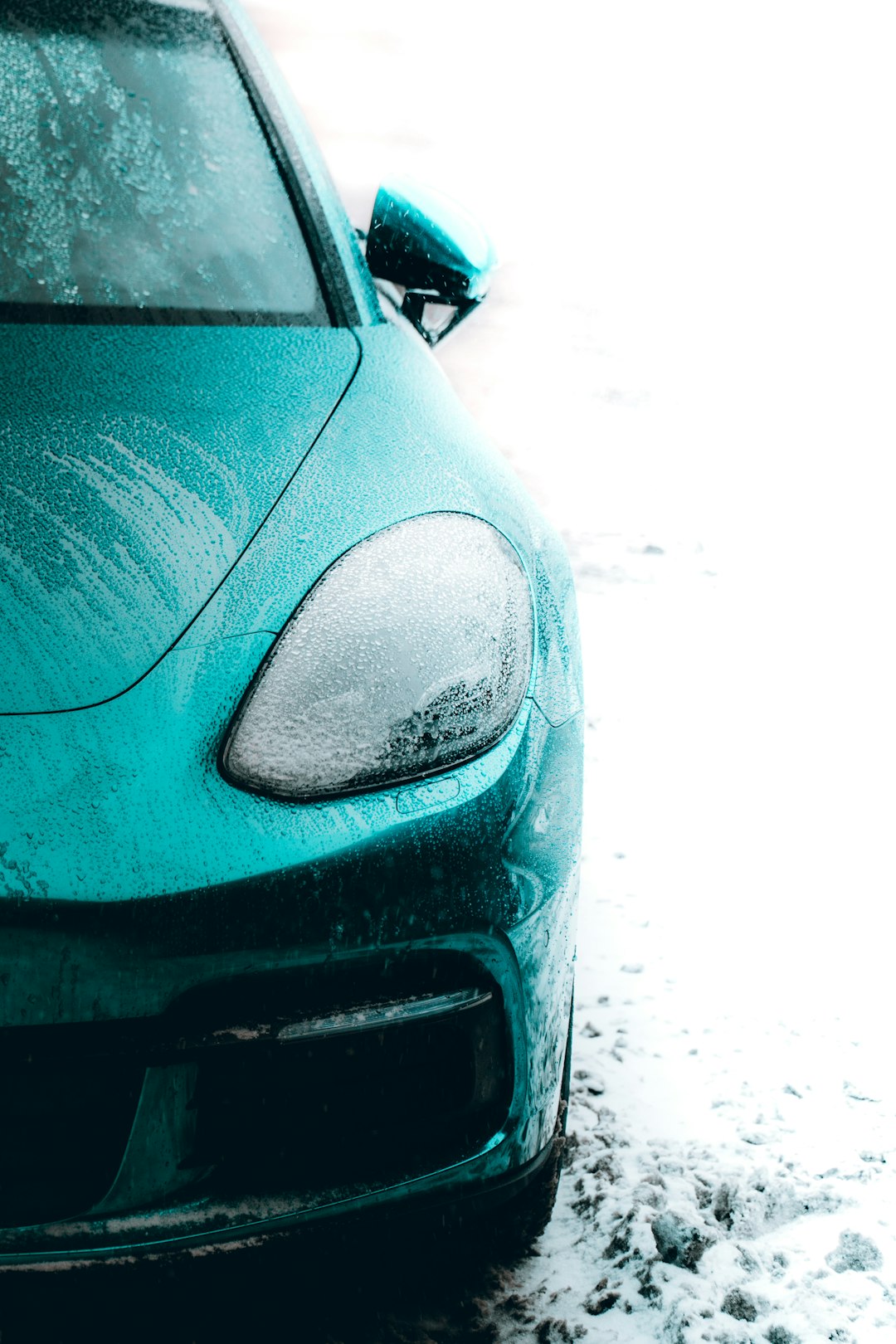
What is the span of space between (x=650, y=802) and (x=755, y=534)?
1949 millimetres

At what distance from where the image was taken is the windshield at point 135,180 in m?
1.59

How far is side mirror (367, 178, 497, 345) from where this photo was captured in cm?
188

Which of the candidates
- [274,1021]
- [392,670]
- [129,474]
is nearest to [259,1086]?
[274,1021]

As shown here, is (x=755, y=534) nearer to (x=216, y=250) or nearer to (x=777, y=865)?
(x=777, y=865)

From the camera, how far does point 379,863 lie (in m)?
1.01

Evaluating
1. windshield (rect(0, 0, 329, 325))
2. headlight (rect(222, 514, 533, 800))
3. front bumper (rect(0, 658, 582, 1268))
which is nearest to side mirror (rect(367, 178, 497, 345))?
windshield (rect(0, 0, 329, 325))

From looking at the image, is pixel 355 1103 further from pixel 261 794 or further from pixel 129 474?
pixel 129 474

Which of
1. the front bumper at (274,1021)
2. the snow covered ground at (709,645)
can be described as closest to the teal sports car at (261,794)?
the front bumper at (274,1021)

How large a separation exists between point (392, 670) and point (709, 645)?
7.45 feet

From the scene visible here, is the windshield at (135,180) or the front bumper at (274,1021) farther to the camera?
the windshield at (135,180)

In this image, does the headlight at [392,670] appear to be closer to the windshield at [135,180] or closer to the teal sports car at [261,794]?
the teal sports car at [261,794]

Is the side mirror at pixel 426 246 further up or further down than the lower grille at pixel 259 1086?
further up

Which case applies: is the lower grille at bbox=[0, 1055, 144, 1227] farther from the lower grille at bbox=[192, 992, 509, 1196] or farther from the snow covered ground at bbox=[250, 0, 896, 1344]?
the snow covered ground at bbox=[250, 0, 896, 1344]

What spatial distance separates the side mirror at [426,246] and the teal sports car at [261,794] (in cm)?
42
